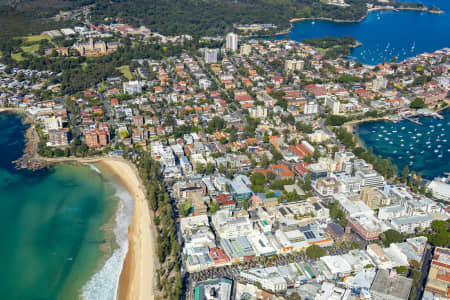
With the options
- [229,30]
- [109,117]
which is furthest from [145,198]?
[229,30]

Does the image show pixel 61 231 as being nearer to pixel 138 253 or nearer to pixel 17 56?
pixel 138 253

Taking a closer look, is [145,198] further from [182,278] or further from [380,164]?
[380,164]

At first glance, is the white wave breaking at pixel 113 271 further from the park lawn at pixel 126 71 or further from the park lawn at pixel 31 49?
the park lawn at pixel 31 49

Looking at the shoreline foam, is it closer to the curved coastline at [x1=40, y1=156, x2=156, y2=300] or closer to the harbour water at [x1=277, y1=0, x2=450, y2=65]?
the curved coastline at [x1=40, y1=156, x2=156, y2=300]

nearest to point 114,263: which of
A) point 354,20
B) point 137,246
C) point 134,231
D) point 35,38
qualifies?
point 137,246

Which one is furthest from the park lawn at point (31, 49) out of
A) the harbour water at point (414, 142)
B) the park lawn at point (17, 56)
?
the harbour water at point (414, 142)

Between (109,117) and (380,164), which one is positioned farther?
(109,117)

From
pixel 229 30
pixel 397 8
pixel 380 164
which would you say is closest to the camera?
pixel 380 164
